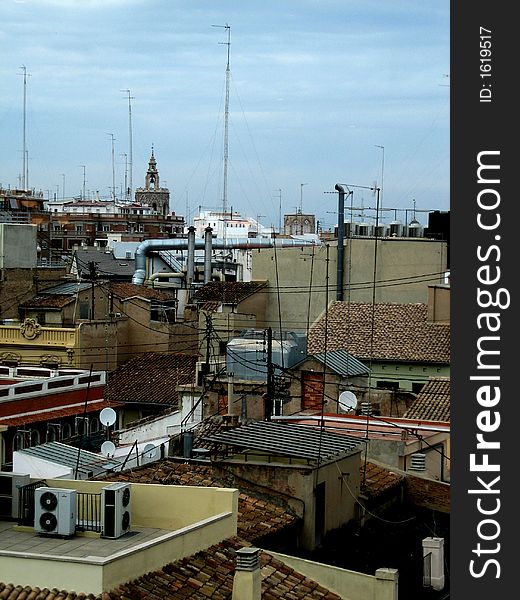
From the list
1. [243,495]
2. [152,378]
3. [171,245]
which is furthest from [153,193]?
[243,495]

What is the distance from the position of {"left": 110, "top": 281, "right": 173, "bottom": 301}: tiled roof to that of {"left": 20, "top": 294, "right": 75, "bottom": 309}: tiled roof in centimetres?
153

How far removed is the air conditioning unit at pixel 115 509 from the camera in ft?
43.5

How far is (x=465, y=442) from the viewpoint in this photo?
10.2 metres

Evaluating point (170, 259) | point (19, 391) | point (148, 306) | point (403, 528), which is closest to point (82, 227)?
point (170, 259)

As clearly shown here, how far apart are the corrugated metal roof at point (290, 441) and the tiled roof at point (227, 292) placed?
1066 inches

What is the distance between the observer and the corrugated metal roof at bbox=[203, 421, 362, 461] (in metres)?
16.8

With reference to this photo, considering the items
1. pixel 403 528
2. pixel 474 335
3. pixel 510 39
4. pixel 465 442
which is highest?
pixel 510 39

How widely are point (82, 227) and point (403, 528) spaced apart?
84.1 m

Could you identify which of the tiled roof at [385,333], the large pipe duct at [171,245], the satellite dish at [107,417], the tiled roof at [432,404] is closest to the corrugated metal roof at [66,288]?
the large pipe duct at [171,245]

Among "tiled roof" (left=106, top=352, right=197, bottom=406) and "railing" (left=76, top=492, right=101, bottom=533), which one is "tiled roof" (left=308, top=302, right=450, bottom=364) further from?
"railing" (left=76, top=492, right=101, bottom=533)

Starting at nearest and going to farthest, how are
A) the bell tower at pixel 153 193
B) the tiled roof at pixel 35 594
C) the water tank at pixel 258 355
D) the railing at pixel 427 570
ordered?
the tiled roof at pixel 35 594
the railing at pixel 427 570
the water tank at pixel 258 355
the bell tower at pixel 153 193

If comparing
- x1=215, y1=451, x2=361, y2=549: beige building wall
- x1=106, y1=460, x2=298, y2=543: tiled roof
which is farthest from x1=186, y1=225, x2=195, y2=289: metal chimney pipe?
x1=215, y1=451, x2=361, y2=549: beige building wall

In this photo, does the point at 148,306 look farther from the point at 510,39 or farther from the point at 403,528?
the point at 510,39

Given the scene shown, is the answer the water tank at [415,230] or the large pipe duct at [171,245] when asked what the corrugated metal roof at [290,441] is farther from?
the large pipe duct at [171,245]
